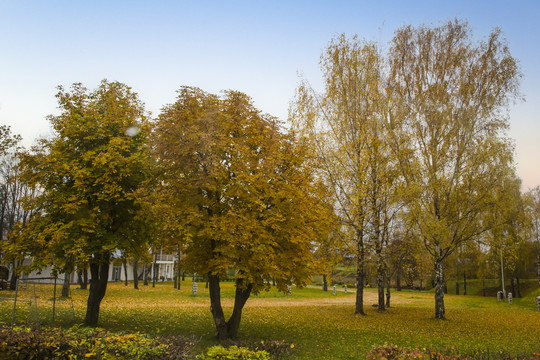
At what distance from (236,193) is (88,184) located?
6376 mm

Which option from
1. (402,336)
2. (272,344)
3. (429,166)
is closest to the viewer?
(272,344)

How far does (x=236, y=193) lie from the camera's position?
11.8 m

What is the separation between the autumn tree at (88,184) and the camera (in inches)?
509

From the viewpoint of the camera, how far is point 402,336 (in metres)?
14.3

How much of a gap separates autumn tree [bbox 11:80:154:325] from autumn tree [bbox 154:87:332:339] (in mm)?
2120

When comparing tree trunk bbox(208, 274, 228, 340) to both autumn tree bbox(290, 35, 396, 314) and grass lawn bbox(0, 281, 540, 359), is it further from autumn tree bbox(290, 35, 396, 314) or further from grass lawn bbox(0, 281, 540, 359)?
autumn tree bbox(290, 35, 396, 314)

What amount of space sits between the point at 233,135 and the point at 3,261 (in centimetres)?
937

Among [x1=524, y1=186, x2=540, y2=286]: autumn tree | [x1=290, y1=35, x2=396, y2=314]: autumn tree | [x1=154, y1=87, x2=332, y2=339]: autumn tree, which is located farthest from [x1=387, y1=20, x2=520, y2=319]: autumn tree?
[x1=524, y1=186, x2=540, y2=286]: autumn tree

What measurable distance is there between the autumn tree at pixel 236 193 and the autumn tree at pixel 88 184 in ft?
6.95

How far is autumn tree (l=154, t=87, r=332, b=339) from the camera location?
11547 millimetres

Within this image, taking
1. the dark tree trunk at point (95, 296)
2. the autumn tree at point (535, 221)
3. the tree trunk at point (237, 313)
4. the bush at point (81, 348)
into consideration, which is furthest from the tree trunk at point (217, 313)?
the autumn tree at point (535, 221)

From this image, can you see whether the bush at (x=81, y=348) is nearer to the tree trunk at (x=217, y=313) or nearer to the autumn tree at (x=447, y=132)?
the tree trunk at (x=217, y=313)

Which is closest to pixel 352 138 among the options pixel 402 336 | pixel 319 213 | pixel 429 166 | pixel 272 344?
pixel 429 166

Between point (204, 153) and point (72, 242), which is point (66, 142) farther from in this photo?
point (204, 153)
